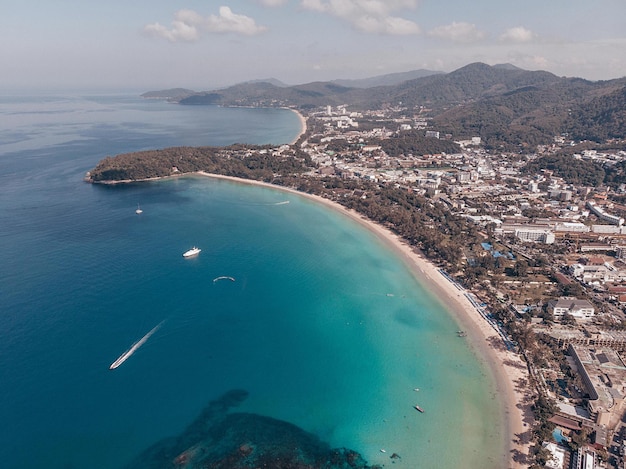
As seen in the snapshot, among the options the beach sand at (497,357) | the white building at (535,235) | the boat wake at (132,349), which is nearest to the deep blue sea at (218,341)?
the boat wake at (132,349)

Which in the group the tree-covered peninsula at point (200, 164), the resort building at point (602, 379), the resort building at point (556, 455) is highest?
the resort building at point (602, 379)

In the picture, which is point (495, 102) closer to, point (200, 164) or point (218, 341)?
point (200, 164)

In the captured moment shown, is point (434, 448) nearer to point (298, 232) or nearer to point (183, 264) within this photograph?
point (183, 264)

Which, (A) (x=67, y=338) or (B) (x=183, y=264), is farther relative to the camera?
(B) (x=183, y=264)

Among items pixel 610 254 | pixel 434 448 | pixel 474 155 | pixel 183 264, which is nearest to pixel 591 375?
pixel 434 448

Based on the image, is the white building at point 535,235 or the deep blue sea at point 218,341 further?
the white building at point 535,235

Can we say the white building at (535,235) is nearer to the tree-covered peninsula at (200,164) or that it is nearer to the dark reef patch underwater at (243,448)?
the dark reef patch underwater at (243,448)
